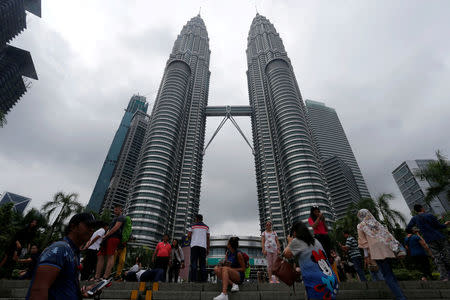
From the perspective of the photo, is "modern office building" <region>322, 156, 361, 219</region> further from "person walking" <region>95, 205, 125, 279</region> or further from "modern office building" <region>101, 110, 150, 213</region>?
"person walking" <region>95, 205, 125, 279</region>

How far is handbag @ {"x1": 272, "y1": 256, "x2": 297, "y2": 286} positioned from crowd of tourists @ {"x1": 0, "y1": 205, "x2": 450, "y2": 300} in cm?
7

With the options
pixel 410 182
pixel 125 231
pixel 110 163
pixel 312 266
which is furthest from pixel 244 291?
pixel 110 163

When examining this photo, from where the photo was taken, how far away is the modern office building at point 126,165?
12950 cm

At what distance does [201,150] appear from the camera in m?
128

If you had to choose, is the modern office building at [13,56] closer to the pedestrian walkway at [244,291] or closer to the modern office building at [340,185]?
the pedestrian walkway at [244,291]

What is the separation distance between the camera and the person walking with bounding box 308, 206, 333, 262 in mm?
6305

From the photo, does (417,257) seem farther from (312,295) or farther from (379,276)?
(312,295)

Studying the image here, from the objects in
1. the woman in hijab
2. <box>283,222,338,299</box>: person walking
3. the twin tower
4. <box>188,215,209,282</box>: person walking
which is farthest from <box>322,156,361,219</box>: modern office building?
<box>283,222,338,299</box>: person walking

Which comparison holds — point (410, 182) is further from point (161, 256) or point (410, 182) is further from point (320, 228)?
point (161, 256)

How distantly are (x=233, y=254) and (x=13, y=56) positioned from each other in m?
92.5

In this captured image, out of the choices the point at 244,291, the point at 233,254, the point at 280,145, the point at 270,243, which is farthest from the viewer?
the point at 280,145

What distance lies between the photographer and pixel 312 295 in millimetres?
2928

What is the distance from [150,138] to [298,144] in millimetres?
64749

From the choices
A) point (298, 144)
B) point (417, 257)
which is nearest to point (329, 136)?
point (298, 144)
